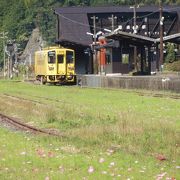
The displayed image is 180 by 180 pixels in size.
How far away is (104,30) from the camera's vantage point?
74188mm

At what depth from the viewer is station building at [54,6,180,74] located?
5956 centimetres

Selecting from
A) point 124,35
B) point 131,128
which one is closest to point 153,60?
point 124,35

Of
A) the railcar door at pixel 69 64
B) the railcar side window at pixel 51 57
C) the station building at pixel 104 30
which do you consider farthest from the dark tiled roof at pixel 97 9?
the railcar side window at pixel 51 57

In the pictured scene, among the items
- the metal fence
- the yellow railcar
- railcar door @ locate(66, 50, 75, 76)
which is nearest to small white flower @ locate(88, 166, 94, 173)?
the metal fence

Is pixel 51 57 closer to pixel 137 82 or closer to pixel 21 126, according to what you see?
pixel 137 82

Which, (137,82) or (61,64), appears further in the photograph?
A: (61,64)

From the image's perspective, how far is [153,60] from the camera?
229 feet

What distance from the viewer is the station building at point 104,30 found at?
59.6 m

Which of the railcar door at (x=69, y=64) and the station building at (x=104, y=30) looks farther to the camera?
the station building at (x=104, y=30)

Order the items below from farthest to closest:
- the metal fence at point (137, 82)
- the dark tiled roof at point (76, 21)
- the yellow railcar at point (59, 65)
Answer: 1. the dark tiled roof at point (76, 21)
2. the yellow railcar at point (59, 65)
3. the metal fence at point (137, 82)

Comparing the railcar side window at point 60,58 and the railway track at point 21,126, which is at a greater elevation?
the railcar side window at point 60,58

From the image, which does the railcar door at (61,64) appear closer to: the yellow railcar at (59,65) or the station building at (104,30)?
the yellow railcar at (59,65)

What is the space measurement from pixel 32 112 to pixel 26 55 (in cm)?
9695

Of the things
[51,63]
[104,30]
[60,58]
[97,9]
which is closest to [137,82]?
[60,58]
